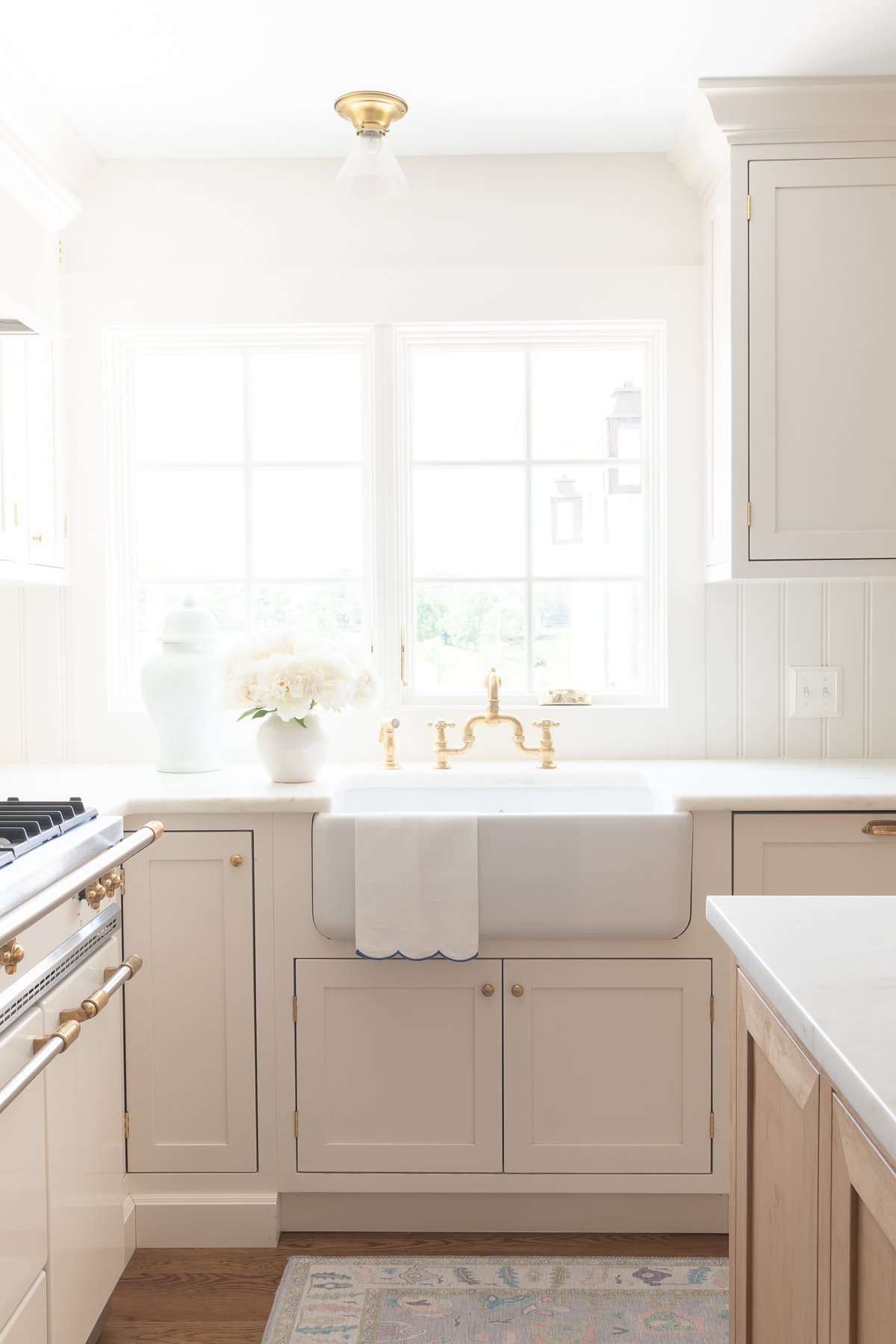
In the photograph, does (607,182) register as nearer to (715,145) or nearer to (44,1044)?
(715,145)

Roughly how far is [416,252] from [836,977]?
7.00 ft

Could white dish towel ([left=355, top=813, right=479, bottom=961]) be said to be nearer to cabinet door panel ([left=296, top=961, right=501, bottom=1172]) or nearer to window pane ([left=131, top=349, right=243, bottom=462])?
cabinet door panel ([left=296, top=961, right=501, bottom=1172])

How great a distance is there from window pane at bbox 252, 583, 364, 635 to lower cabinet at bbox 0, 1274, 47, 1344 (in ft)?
5.25

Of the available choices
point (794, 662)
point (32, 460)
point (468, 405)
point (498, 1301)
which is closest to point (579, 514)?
point (468, 405)

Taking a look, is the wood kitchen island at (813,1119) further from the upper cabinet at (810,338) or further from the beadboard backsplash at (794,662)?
the beadboard backsplash at (794,662)

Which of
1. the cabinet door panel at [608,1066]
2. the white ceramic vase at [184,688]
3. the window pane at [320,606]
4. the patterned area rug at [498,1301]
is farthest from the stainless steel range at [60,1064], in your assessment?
the window pane at [320,606]

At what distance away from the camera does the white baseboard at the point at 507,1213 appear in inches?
83.5

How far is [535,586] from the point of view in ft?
8.89

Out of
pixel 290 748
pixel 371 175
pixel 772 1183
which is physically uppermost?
pixel 371 175

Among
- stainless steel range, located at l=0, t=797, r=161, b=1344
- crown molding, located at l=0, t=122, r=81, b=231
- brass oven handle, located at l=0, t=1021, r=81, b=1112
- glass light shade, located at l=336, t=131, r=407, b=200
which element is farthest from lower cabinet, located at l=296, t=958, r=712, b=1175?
crown molding, located at l=0, t=122, r=81, b=231

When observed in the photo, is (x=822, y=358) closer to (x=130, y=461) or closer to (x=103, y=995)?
(x=130, y=461)

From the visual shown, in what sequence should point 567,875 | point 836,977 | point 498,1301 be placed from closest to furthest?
1. point 836,977
2. point 498,1301
3. point 567,875

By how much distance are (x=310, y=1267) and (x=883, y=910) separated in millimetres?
1429

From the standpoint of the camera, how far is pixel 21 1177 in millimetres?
1386
